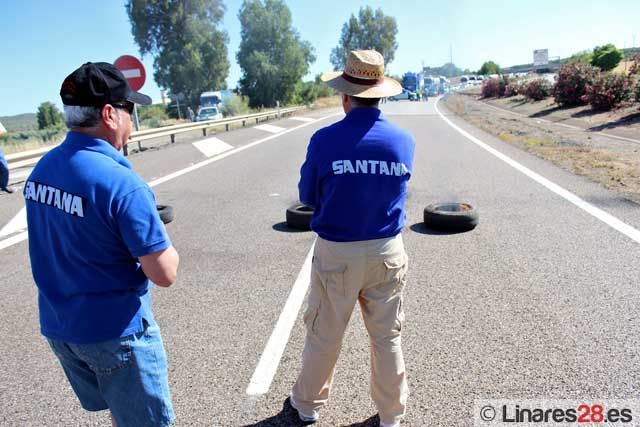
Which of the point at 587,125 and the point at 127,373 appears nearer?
the point at 127,373

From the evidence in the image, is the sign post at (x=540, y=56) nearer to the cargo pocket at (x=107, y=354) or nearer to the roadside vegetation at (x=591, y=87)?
the roadside vegetation at (x=591, y=87)

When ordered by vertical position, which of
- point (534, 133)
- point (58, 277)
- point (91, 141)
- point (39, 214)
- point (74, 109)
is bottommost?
point (534, 133)

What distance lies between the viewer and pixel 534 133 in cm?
1814

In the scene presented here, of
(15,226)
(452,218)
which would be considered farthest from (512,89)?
(15,226)

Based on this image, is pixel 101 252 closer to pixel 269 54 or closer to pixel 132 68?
pixel 132 68

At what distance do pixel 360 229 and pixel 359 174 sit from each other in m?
0.29

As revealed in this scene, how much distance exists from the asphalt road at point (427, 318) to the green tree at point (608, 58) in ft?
132

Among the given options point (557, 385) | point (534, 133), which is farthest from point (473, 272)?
point (534, 133)

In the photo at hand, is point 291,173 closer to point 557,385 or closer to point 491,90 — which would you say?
point 557,385

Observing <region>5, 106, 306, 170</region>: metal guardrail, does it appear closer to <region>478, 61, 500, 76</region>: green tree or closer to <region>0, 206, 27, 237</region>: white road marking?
<region>0, 206, 27, 237</region>: white road marking

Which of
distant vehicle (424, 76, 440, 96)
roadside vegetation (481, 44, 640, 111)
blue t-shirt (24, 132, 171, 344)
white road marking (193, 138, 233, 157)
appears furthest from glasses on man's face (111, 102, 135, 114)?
distant vehicle (424, 76, 440, 96)

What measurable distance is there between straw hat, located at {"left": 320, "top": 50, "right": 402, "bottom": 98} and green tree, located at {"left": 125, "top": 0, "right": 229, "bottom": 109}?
61.1 meters

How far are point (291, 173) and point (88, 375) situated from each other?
9.68 meters

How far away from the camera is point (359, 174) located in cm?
276
